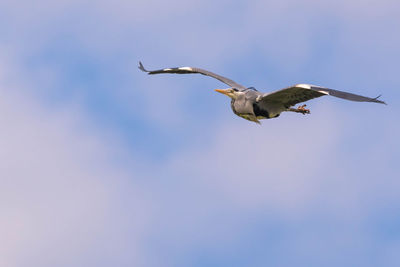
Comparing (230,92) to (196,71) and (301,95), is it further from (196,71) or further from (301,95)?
(196,71)

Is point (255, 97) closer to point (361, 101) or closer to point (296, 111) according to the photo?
point (296, 111)

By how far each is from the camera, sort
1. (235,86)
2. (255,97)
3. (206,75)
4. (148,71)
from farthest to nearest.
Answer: (148,71) → (206,75) → (235,86) → (255,97)

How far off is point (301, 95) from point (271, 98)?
1650 millimetres

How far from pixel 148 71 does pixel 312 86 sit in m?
16.8

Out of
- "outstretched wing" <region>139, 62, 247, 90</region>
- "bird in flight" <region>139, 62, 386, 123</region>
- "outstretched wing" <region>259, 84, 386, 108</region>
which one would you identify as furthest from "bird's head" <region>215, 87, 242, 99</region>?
"outstretched wing" <region>259, 84, 386, 108</region>

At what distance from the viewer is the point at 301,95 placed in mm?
38375

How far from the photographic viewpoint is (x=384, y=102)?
34469mm

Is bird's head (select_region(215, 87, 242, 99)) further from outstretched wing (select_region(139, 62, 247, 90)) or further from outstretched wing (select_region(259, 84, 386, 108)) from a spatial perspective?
outstretched wing (select_region(259, 84, 386, 108))

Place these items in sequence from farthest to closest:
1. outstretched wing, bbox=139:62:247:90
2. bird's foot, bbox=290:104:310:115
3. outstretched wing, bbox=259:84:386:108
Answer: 1. outstretched wing, bbox=139:62:247:90
2. bird's foot, bbox=290:104:310:115
3. outstretched wing, bbox=259:84:386:108

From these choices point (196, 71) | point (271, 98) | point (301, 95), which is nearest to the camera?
point (301, 95)

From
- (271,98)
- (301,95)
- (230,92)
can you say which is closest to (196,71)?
(230,92)

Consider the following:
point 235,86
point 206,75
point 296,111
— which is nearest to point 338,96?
point 296,111

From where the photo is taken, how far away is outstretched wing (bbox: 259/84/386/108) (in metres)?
35.5

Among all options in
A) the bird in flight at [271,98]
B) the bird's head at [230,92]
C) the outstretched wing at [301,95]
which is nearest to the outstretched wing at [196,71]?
the bird in flight at [271,98]
